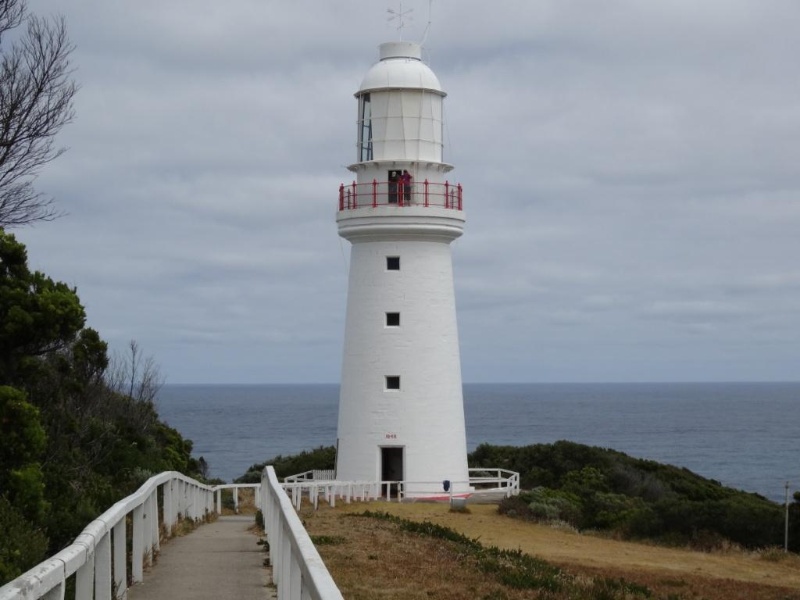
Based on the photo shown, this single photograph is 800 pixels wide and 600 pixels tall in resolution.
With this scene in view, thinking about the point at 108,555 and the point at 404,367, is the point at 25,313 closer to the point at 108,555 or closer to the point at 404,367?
the point at 108,555

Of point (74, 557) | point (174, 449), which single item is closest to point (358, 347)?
point (174, 449)

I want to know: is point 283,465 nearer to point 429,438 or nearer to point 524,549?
point 429,438

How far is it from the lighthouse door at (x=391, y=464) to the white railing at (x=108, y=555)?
13.3m

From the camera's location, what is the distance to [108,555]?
794cm

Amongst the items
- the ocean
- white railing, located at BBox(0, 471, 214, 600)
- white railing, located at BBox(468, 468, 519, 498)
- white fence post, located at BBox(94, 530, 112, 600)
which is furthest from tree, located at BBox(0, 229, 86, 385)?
the ocean

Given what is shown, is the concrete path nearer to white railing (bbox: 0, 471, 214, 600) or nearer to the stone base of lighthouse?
white railing (bbox: 0, 471, 214, 600)

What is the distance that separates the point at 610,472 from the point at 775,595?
19.9 meters

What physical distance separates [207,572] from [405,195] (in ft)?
62.5

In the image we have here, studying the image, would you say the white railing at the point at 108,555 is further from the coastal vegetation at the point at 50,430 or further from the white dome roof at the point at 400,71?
the white dome roof at the point at 400,71

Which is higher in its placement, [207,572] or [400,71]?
[400,71]

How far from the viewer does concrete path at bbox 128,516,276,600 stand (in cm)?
988

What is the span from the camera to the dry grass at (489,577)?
475 inches

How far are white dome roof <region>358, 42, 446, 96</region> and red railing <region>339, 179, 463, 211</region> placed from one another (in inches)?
94.3

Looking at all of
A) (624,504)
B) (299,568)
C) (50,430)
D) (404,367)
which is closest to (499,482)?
(624,504)
